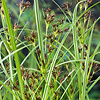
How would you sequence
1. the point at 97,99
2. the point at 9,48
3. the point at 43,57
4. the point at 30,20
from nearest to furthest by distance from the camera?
the point at 43,57
the point at 9,48
the point at 97,99
the point at 30,20

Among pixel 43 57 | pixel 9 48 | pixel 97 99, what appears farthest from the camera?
pixel 97 99

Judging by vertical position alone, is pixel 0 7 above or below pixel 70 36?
above

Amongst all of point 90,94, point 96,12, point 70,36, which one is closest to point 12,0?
point 70,36

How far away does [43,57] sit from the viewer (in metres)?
0.54

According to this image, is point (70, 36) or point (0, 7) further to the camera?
point (70, 36)

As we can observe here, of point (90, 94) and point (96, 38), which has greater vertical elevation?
point (96, 38)

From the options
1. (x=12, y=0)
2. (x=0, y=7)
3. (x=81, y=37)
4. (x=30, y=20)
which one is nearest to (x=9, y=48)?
(x=0, y=7)

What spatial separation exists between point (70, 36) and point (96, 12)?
310mm

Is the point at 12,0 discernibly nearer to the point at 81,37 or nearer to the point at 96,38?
the point at 96,38

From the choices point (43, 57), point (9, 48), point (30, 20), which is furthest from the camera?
point (30, 20)

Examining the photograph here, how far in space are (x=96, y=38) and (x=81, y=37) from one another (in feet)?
2.09

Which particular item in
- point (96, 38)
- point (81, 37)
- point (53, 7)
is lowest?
point (96, 38)

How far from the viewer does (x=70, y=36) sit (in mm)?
1400

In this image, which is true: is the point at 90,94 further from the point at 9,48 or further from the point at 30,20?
the point at 9,48
